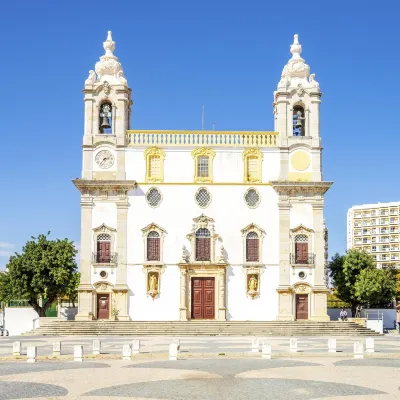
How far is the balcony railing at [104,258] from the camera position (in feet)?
144

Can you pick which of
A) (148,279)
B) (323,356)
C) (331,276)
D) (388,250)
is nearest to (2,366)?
(323,356)

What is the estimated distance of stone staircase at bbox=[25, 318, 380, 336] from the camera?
133 feet

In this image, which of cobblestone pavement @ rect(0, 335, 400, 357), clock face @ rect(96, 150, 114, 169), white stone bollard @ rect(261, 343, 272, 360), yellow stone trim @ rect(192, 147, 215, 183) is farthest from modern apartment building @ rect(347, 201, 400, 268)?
white stone bollard @ rect(261, 343, 272, 360)

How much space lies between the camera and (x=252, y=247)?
4447cm

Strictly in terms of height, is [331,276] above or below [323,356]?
above

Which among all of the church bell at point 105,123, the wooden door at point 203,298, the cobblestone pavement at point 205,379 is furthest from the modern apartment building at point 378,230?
the cobblestone pavement at point 205,379

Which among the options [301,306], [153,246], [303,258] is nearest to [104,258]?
[153,246]

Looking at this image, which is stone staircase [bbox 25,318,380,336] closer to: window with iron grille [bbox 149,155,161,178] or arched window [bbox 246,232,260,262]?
arched window [bbox 246,232,260,262]

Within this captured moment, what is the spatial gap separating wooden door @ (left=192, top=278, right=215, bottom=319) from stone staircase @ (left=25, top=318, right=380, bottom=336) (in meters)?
2.00

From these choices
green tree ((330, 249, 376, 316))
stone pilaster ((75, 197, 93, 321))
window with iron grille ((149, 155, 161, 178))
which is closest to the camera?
stone pilaster ((75, 197, 93, 321))

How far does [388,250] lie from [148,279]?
79.2 metres

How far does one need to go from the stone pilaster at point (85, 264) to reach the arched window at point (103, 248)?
0.50 metres

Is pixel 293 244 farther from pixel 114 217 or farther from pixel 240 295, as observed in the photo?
pixel 114 217

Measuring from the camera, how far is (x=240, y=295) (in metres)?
44.0
